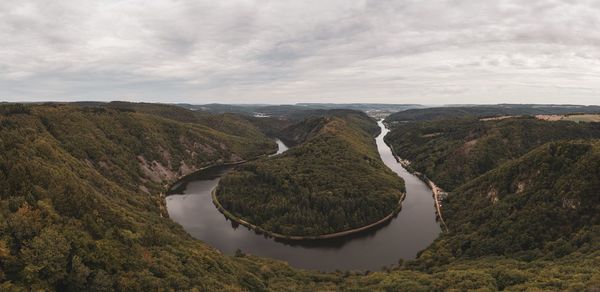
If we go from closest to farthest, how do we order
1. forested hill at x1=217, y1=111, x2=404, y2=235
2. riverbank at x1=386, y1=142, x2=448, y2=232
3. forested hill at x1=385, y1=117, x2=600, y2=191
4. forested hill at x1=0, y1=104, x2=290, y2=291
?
1. forested hill at x1=0, y1=104, x2=290, y2=291
2. forested hill at x1=217, y1=111, x2=404, y2=235
3. riverbank at x1=386, y1=142, x2=448, y2=232
4. forested hill at x1=385, y1=117, x2=600, y2=191

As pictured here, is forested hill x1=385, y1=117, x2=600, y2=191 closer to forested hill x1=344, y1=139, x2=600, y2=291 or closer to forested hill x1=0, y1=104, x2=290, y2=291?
forested hill x1=344, y1=139, x2=600, y2=291

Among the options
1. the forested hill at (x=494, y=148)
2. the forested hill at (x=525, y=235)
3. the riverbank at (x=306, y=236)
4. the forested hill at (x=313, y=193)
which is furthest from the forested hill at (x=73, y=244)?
the forested hill at (x=494, y=148)

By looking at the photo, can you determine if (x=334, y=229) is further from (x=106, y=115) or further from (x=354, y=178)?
(x=106, y=115)

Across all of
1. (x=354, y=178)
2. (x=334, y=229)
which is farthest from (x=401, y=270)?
(x=354, y=178)

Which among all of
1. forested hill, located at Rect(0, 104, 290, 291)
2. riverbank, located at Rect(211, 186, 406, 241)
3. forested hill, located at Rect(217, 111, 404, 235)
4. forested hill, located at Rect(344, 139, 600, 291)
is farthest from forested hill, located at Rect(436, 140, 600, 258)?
forested hill, located at Rect(0, 104, 290, 291)

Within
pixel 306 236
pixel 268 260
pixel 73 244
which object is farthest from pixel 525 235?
pixel 73 244
